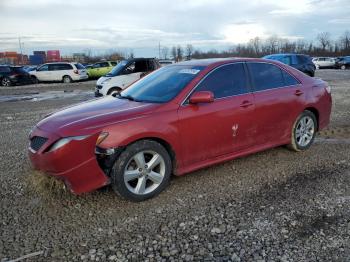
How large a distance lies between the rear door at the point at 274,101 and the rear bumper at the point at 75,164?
238 cm

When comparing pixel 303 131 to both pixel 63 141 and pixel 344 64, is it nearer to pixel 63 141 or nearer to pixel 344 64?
pixel 63 141

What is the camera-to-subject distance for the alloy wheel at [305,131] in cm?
579

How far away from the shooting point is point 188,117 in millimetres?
4395

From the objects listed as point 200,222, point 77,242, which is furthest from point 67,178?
point 200,222

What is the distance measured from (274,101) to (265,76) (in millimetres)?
413

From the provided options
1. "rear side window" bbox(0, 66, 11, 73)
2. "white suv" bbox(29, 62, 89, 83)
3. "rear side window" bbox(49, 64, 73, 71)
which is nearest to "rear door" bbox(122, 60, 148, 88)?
"white suv" bbox(29, 62, 89, 83)

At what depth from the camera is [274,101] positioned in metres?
5.27

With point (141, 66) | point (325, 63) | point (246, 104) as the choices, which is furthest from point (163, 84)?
point (325, 63)

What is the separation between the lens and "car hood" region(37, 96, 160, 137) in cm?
386

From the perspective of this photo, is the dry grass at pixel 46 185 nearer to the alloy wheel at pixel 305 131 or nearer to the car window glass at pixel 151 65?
the alloy wheel at pixel 305 131

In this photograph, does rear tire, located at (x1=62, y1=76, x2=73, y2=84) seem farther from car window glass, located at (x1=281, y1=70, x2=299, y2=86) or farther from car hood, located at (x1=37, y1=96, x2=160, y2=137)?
car window glass, located at (x1=281, y1=70, x2=299, y2=86)

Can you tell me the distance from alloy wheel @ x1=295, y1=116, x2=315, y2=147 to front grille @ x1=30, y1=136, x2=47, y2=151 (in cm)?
384

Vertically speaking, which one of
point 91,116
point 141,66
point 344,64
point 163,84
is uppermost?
Answer: point 141,66

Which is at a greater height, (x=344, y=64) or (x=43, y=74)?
(x=43, y=74)
